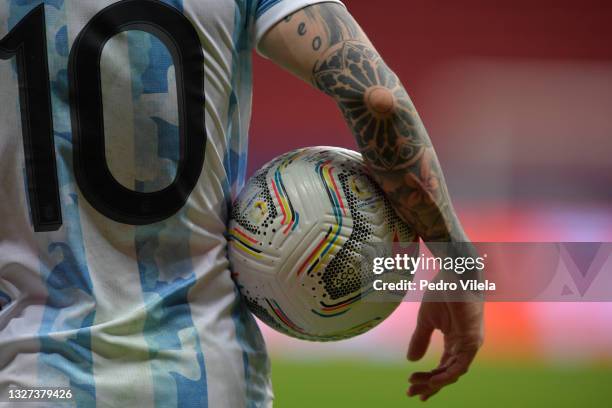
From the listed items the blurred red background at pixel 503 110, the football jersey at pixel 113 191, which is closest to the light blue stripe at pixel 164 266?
the football jersey at pixel 113 191

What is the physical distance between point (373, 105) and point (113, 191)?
1.05 feet

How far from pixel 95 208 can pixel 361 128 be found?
1.07 ft

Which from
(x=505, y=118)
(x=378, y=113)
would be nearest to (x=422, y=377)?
(x=378, y=113)

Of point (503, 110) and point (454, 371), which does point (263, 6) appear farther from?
point (503, 110)

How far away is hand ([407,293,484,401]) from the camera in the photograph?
1.01 m

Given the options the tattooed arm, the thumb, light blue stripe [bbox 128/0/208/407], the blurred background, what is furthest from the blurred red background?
light blue stripe [bbox 128/0/208/407]

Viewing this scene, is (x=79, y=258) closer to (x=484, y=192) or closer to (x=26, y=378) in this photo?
(x=26, y=378)

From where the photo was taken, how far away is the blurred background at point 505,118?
3070 millimetres

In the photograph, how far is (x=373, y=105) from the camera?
88cm

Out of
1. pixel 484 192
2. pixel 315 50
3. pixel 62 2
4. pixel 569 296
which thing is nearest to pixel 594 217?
pixel 484 192

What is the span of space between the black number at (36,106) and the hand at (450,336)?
528 mm

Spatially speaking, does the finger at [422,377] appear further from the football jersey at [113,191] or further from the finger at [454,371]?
the football jersey at [113,191]

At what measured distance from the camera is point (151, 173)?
854 millimetres

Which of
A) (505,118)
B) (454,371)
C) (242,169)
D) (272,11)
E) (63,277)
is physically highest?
(505,118)
